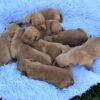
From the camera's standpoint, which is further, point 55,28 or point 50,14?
point 50,14

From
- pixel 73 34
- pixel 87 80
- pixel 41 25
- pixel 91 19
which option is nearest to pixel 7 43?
pixel 41 25

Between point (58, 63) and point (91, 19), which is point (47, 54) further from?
point (91, 19)

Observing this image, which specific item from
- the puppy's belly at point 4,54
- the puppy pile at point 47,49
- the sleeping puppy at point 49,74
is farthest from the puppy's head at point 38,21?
the sleeping puppy at point 49,74

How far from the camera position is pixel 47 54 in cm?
272

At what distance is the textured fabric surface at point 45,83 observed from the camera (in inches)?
97.4

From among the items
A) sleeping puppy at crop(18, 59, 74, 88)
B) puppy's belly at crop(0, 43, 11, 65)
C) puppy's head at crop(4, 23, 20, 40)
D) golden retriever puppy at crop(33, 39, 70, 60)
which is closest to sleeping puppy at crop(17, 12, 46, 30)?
puppy's head at crop(4, 23, 20, 40)

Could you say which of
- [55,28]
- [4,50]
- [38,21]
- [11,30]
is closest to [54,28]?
[55,28]

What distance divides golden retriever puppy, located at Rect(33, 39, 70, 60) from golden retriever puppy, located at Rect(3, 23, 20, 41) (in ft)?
0.97

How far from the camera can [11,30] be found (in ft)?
9.97

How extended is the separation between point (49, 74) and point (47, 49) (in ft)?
1.09

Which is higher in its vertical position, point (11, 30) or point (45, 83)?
point (11, 30)

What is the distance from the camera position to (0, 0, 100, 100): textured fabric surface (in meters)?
2.47

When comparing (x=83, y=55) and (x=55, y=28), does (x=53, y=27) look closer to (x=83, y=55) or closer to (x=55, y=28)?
(x=55, y=28)

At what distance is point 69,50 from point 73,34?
19 cm
